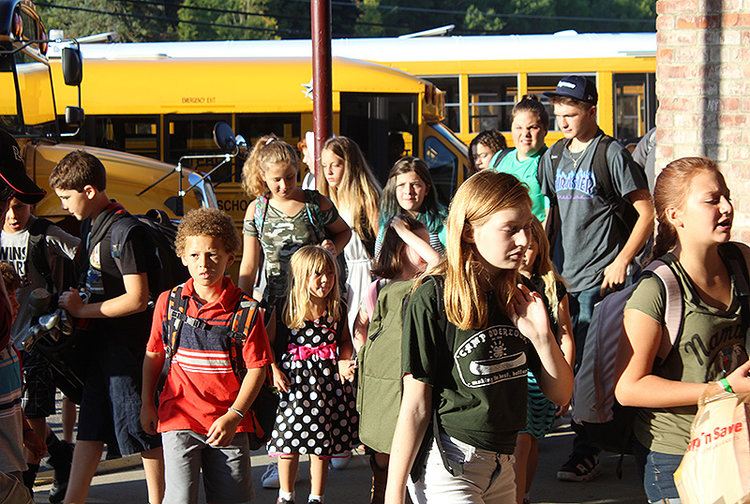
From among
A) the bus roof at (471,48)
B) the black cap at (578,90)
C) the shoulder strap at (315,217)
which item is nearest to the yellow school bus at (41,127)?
the shoulder strap at (315,217)

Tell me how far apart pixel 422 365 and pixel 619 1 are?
230 feet

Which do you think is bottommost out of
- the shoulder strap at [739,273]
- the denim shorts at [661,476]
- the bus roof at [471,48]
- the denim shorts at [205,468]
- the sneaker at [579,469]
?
the sneaker at [579,469]

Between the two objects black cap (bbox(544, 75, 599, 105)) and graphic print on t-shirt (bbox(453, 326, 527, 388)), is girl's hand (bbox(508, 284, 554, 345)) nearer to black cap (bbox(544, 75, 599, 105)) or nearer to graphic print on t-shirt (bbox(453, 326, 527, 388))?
graphic print on t-shirt (bbox(453, 326, 527, 388))

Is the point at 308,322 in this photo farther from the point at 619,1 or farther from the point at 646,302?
the point at 619,1

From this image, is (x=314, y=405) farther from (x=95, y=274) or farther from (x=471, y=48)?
(x=471, y=48)

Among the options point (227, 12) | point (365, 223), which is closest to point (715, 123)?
point (365, 223)

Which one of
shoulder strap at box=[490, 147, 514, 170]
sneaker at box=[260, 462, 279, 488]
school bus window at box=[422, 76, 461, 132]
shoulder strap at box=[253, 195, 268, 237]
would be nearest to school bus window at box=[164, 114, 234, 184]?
school bus window at box=[422, 76, 461, 132]

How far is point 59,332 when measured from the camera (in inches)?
157

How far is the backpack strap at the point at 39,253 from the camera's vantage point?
15.3ft

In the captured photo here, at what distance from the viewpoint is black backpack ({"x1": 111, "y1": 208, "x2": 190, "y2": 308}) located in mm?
3957

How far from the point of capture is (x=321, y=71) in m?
6.33

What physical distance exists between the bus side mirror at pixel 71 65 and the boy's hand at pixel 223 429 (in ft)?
18.8

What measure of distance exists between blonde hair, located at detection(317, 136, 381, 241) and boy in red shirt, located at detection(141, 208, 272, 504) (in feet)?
5.38

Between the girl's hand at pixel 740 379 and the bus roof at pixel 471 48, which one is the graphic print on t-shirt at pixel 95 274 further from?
the bus roof at pixel 471 48
